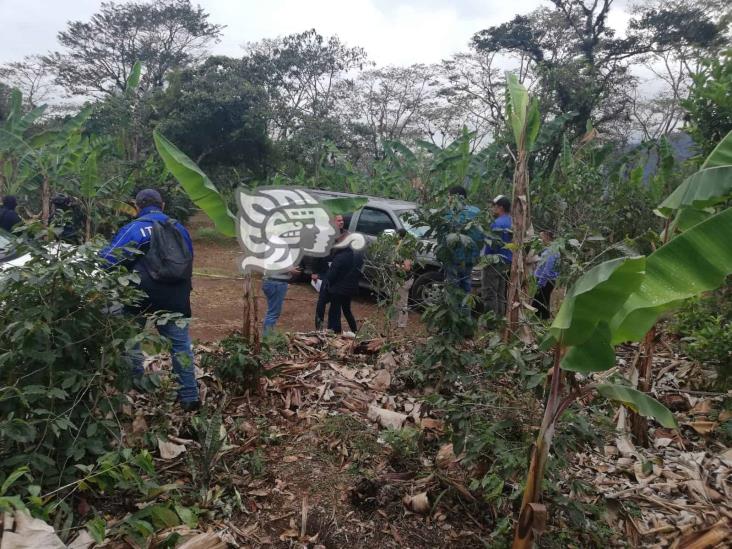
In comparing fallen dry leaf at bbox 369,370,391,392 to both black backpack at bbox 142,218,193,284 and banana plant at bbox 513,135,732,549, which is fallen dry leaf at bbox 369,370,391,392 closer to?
black backpack at bbox 142,218,193,284

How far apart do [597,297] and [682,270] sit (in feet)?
1.29

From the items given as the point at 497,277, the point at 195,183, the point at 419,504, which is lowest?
the point at 419,504

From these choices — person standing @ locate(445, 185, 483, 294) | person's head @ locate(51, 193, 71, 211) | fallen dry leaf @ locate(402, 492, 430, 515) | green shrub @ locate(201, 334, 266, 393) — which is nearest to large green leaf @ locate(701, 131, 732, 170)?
person standing @ locate(445, 185, 483, 294)

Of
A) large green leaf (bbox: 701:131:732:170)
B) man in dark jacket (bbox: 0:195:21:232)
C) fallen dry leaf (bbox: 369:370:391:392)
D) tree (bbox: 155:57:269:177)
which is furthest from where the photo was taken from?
tree (bbox: 155:57:269:177)

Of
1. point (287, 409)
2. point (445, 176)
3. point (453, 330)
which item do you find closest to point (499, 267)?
point (453, 330)

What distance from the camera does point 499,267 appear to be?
15.9 feet

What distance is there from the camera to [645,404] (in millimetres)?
2328

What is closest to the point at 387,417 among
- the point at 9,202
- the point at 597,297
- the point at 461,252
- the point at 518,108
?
the point at 461,252

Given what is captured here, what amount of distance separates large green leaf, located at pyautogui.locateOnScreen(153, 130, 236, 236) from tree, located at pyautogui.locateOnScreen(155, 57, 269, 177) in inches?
542

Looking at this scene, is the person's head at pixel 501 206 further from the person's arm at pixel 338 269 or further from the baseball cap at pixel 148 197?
the baseball cap at pixel 148 197

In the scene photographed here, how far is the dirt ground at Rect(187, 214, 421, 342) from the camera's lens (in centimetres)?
777

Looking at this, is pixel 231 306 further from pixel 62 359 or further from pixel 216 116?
pixel 216 116

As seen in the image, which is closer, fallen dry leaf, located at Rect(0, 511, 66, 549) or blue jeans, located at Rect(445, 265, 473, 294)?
fallen dry leaf, located at Rect(0, 511, 66, 549)

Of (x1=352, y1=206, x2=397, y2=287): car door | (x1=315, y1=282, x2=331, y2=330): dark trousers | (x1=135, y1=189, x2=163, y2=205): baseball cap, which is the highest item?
(x1=135, y1=189, x2=163, y2=205): baseball cap
